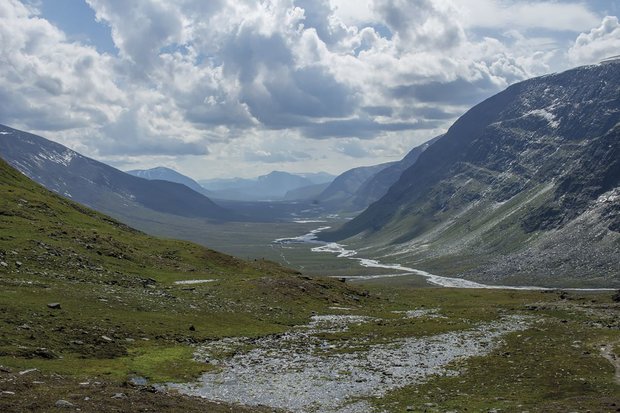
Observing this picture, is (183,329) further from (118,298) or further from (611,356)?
(611,356)

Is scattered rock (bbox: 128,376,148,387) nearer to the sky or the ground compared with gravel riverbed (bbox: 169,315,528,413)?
nearer to the sky

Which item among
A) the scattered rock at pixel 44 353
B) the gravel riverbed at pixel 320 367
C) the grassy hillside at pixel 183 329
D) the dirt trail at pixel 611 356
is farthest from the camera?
the dirt trail at pixel 611 356

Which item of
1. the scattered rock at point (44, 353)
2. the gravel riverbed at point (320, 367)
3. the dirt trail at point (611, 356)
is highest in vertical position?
the scattered rock at point (44, 353)

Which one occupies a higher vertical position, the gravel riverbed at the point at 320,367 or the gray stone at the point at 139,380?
the gray stone at the point at 139,380

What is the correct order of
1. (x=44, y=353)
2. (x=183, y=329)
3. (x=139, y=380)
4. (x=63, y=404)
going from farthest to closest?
(x=183, y=329) < (x=44, y=353) < (x=139, y=380) < (x=63, y=404)

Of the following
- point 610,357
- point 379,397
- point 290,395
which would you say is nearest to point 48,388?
point 290,395

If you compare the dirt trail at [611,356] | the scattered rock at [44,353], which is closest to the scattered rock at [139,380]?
the scattered rock at [44,353]

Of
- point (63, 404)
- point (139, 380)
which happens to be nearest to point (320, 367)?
point (139, 380)

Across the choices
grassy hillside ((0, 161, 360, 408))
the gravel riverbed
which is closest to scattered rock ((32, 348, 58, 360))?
grassy hillside ((0, 161, 360, 408))

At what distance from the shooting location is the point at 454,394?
121 ft

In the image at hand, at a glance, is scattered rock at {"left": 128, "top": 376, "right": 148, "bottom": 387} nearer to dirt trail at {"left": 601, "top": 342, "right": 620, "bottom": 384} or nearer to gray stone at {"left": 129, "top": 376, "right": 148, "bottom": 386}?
gray stone at {"left": 129, "top": 376, "right": 148, "bottom": 386}

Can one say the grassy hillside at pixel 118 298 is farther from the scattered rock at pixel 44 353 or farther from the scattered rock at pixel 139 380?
the scattered rock at pixel 139 380

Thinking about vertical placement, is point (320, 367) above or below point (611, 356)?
below

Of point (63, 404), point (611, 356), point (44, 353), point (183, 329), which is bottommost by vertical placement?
point (611, 356)
